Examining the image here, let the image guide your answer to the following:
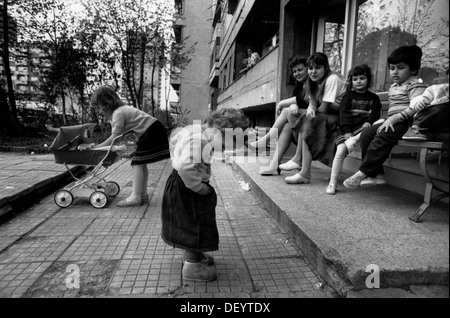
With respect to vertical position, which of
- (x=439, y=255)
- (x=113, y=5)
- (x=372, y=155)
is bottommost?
(x=439, y=255)

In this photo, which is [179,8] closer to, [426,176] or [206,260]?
[206,260]

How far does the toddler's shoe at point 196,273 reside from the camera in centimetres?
225

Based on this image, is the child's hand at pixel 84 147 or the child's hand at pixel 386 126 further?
the child's hand at pixel 84 147

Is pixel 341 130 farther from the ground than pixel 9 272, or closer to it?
farther from the ground

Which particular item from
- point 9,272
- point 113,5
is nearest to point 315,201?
point 9,272

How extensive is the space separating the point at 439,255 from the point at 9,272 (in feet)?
8.89

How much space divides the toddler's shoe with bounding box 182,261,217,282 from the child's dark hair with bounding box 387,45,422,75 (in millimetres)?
2575

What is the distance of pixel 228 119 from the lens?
7.59 feet

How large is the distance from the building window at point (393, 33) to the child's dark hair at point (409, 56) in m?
0.58

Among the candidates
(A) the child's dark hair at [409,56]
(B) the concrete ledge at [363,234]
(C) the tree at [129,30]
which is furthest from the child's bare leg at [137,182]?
(C) the tree at [129,30]

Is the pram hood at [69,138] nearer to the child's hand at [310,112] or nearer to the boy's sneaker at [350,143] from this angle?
the child's hand at [310,112]
